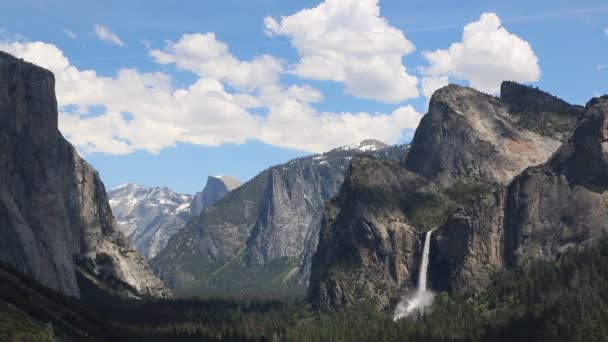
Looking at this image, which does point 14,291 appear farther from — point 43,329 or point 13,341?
point 13,341

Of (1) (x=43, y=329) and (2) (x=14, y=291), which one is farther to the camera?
(2) (x=14, y=291)

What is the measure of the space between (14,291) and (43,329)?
27.4 meters

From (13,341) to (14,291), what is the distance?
42.2 metres

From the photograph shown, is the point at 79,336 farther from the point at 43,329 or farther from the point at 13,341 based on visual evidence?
the point at 13,341

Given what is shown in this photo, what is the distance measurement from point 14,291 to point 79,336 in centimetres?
1871

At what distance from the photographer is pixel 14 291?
194m

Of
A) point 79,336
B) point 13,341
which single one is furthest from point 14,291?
point 13,341

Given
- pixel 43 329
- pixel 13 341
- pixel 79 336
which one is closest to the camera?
pixel 13 341

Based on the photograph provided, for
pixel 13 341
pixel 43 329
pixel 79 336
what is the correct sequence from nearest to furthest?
pixel 13 341 → pixel 43 329 → pixel 79 336

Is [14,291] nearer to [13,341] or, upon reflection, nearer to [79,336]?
[79,336]

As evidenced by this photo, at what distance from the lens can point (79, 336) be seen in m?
187

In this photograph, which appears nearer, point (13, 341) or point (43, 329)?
point (13, 341)

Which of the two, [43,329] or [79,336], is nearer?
[43,329]

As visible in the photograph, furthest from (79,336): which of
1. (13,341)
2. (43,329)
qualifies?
(13,341)
